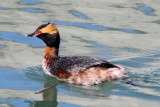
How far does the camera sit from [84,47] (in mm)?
10883

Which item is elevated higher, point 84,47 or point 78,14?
point 78,14

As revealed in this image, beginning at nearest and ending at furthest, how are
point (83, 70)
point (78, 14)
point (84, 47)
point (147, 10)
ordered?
point (83, 70) < point (84, 47) < point (78, 14) < point (147, 10)

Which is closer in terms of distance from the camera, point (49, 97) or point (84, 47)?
point (49, 97)

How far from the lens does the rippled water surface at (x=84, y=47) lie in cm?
801

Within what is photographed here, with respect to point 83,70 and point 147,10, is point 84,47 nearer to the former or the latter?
point 83,70

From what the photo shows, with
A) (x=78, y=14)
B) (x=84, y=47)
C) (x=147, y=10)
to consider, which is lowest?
(x=84, y=47)

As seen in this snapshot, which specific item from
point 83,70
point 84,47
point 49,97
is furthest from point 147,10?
point 49,97

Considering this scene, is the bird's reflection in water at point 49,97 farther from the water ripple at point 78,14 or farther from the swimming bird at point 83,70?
the water ripple at point 78,14

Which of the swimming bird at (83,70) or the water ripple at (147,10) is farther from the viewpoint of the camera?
the water ripple at (147,10)

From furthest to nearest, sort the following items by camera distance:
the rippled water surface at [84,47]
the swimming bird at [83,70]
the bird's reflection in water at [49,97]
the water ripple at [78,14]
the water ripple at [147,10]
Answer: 1. the water ripple at [147,10]
2. the water ripple at [78,14]
3. the swimming bird at [83,70]
4. the rippled water surface at [84,47]
5. the bird's reflection in water at [49,97]

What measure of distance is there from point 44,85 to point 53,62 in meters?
0.62

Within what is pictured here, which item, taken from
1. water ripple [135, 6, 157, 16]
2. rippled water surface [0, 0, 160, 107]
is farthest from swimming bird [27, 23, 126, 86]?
water ripple [135, 6, 157, 16]

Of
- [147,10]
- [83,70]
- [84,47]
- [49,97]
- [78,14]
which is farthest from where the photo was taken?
[147,10]

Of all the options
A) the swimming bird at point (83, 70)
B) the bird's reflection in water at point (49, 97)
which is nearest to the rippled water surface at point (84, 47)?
the bird's reflection in water at point (49, 97)
